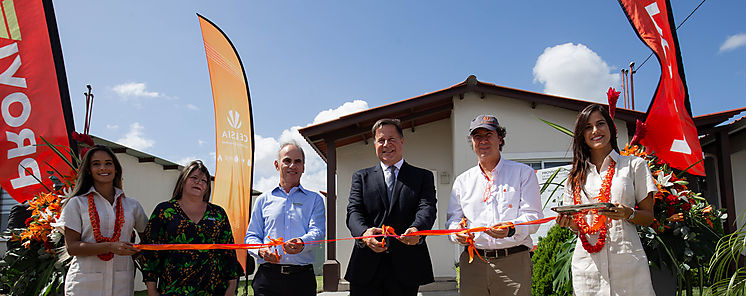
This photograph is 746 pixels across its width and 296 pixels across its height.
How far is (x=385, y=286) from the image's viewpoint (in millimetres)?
3070

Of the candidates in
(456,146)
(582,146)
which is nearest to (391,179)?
(582,146)

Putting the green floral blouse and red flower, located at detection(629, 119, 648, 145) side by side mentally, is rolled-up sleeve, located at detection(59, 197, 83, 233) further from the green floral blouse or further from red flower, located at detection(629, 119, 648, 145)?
red flower, located at detection(629, 119, 648, 145)

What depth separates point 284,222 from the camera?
3520 mm

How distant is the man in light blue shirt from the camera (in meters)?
3.36

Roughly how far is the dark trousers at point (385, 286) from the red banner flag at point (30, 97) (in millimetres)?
3208

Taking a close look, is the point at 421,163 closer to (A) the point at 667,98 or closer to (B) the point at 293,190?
(A) the point at 667,98

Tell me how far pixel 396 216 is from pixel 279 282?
37.9 inches

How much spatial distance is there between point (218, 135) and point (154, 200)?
7.75 m

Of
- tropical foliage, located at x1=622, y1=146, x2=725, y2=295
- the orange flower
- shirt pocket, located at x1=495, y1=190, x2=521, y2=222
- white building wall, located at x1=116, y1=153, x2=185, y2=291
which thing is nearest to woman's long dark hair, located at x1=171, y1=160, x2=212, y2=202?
shirt pocket, located at x1=495, y1=190, x2=521, y2=222

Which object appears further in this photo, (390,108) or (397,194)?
(390,108)

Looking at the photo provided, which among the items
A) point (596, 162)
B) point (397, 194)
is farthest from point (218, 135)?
point (596, 162)

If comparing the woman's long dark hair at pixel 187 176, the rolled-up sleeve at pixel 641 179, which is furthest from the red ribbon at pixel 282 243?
the rolled-up sleeve at pixel 641 179

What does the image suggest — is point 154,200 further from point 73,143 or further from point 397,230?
point 397,230

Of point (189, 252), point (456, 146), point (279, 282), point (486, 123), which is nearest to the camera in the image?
point (486, 123)
